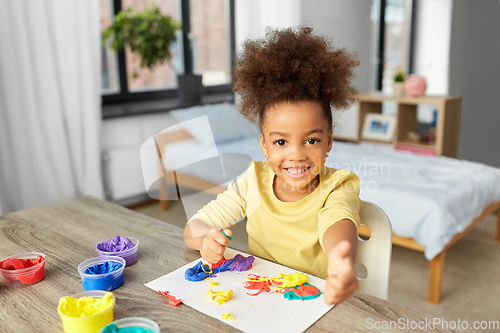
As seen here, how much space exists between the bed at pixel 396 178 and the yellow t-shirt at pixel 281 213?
0.06 m

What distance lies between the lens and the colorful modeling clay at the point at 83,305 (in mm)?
706

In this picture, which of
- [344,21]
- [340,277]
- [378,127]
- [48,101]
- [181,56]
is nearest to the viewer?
[340,277]

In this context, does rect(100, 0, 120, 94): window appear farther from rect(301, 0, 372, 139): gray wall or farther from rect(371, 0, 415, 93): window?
rect(371, 0, 415, 93): window

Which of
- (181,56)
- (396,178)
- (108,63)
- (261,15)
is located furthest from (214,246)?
(261,15)

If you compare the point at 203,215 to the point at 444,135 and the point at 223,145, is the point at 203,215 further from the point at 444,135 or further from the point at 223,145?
the point at 444,135

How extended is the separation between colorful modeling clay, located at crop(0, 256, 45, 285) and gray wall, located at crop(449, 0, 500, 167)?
131 inches

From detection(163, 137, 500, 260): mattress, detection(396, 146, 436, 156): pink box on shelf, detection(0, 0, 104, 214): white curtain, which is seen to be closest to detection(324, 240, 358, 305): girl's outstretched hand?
detection(163, 137, 500, 260): mattress

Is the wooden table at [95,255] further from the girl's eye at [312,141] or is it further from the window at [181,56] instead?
the window at [181,56]

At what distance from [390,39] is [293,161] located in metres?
3.98

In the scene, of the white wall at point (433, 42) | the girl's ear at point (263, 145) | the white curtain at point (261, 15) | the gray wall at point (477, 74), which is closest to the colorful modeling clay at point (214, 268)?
the girl's ear at point (263, 145)

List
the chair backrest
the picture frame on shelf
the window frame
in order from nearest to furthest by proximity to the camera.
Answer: the chair backrest, the picture frame on shelf, the window frame

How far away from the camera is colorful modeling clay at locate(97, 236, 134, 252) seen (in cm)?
96

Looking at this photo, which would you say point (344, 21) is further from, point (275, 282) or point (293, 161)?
point (275, 282)

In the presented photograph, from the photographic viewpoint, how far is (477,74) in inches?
132
